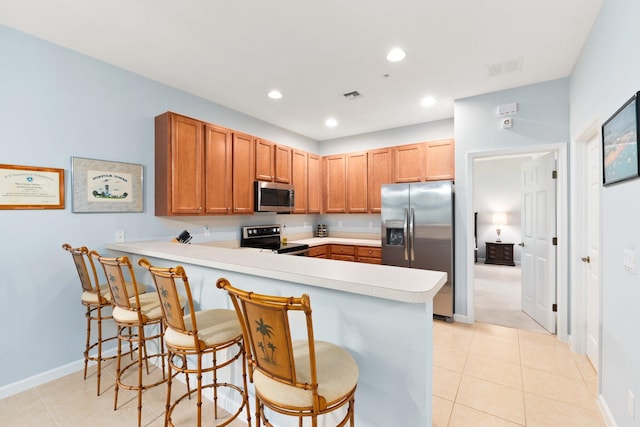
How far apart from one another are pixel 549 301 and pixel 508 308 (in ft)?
2.99

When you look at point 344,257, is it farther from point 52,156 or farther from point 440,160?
point 52,156

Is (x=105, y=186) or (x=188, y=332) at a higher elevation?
(x=105, y=186)

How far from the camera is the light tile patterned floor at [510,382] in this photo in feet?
6.42

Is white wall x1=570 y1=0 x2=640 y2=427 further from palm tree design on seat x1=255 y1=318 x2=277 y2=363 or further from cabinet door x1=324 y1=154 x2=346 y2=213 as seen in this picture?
cabinet door x1=324 y1=154 x2=346 y2=213

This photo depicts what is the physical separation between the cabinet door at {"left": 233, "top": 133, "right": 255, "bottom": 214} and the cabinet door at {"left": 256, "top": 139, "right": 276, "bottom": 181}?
11 centimetres

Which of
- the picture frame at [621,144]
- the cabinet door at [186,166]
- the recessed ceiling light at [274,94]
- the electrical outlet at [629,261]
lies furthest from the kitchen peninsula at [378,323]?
the recessed ceiling light at [274,94]

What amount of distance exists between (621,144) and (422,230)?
2206 mm

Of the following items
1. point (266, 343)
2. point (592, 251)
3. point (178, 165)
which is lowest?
point (266, 343)

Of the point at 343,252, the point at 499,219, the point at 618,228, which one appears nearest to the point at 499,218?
the point at 499,219

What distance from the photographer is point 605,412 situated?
188 cm

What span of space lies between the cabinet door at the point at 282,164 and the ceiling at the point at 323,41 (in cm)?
101

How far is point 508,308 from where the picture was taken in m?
4.11

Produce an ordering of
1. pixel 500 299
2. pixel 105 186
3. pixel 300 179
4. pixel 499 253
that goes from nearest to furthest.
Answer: pixel 105 186 → pixel 500 299 → pixel 300 179 → pixel 499 253

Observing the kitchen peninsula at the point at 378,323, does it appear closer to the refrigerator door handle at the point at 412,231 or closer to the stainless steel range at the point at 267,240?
the refrigerator door handle at the point at 412,231
